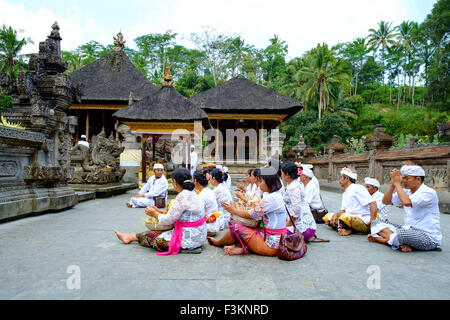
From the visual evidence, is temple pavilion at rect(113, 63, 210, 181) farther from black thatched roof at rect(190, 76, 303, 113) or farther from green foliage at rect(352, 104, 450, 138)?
green foliage at rect(352, 104, 450, 138)

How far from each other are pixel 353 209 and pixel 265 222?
7.77 feet

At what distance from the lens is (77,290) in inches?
107

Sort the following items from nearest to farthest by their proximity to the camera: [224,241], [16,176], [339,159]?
1. [224,241]
2. [16,176]
3. [339,159]

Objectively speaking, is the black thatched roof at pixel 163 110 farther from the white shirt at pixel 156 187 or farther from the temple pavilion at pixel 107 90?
the temple pavilion at pixel 107 90

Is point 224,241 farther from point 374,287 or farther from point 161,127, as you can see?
point 161,127

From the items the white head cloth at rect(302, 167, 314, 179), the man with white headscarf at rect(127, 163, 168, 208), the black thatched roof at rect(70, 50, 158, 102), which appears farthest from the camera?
the black thatched roof at rect(70, 50, 158, 102)

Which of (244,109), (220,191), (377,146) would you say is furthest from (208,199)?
(244,109)

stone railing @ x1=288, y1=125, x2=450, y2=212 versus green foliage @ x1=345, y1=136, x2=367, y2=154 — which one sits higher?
green foliage @ x1=345, y1=136, x2=367, y2=154

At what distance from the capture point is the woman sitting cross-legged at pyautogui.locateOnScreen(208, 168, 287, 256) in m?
3.77

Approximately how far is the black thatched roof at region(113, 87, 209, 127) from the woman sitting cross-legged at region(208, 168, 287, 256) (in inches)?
349

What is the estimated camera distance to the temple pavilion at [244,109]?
65.8 feet

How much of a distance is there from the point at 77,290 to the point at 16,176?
15.4ft

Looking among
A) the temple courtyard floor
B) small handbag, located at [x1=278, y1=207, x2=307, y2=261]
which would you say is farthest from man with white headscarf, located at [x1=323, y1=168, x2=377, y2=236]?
small handbag, located at [x1=278, y1=207, x2=307, y2=261]

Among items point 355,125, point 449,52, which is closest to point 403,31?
point 355,125
